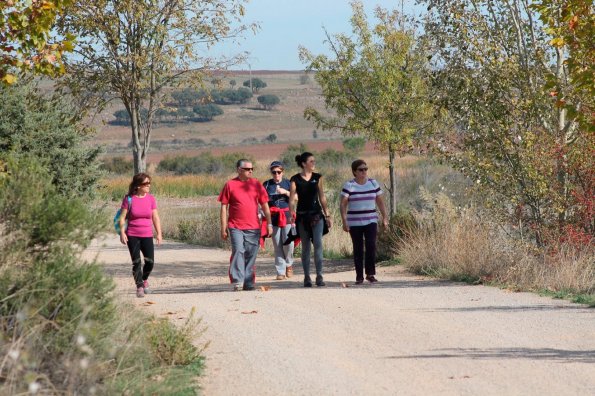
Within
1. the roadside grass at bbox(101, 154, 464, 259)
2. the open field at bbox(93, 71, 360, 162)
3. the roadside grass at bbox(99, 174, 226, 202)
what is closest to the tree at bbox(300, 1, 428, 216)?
the roadside grass at bbox(101, 154, 464, 259)

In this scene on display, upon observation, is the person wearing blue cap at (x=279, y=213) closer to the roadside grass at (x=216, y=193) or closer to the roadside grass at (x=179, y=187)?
the roadside grass at (x=216, y=193)

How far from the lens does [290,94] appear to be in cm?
15650

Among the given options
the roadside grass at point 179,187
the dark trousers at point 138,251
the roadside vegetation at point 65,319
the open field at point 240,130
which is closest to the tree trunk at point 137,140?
the dark trousers at point 138,251

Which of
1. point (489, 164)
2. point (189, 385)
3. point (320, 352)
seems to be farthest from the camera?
point (489, 164)

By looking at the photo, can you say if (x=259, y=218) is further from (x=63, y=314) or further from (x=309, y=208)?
(x=63, y=314)

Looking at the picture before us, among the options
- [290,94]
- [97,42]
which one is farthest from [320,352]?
[290,94]

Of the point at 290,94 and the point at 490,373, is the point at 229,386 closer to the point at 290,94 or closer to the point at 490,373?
the point at 490,373

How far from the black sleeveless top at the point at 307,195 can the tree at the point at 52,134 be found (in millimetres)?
7814

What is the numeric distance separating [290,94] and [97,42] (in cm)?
13345

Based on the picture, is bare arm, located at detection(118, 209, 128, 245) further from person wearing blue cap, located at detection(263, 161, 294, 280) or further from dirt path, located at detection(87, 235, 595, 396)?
person wearing blue cap, located at detection(263, 161, 294, 280)

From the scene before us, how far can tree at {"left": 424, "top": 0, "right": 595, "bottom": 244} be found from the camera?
17719 mm

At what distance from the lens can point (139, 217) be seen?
51.1 ft

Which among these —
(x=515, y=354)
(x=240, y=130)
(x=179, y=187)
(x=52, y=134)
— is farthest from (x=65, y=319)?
(x=240, y=130)

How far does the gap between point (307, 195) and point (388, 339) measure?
18.0 feet
